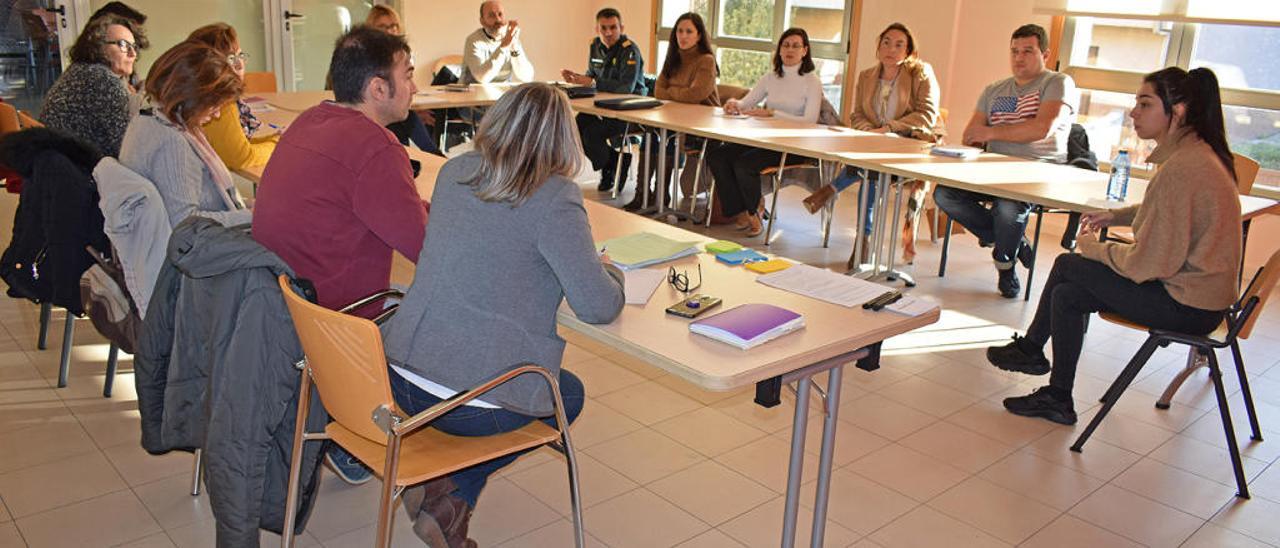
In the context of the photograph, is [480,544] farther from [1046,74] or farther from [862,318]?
[1046,74]

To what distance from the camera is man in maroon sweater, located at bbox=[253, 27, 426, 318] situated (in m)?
2.48

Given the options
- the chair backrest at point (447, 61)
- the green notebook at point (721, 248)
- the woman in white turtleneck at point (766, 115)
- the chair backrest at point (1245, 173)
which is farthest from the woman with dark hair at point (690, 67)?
the green notebook at point (721, 248)

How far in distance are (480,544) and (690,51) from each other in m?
4.40

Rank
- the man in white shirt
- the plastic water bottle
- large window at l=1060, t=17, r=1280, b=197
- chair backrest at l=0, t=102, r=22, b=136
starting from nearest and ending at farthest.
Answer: the plastic water bottle < chair backrest at l=0, t=102, r=22, b=136 < large window at l=1060, t=17, r=1280, b=197 < the man in white shirt

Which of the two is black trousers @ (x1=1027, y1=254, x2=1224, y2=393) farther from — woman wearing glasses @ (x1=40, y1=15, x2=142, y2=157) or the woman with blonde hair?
the woman with blonde hair

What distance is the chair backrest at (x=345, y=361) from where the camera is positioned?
195cm

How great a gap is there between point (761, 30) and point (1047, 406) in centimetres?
506

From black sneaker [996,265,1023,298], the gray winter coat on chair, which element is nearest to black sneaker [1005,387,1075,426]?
black sneaker [996,265,1023,298]

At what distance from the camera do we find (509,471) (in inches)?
121

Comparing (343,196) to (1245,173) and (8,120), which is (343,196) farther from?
(1245,173)

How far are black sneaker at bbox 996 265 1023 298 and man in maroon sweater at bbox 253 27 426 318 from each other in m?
3.31

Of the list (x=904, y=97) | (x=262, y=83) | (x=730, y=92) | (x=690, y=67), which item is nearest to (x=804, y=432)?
(x=904, y=97)

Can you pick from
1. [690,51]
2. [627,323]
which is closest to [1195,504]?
[627,323]

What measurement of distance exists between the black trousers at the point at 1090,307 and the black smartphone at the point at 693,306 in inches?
63.7
